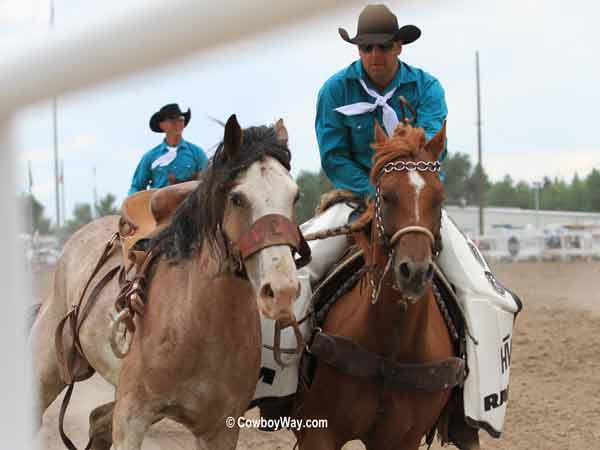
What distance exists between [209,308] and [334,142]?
1.26m

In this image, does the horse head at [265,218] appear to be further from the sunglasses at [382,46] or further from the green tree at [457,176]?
the green tree at [457,176]

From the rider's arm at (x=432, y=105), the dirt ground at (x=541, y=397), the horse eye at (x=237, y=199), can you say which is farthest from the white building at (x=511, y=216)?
the horse eye at (x=237, y=199)

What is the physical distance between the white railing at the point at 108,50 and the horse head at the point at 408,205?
204cm

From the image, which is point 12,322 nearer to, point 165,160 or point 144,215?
point 144,215

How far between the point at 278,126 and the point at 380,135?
44 cm

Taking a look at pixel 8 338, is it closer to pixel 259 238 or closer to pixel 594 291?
pixel 259 238

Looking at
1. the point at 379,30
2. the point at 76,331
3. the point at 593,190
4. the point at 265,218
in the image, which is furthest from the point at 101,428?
the point at 593,190

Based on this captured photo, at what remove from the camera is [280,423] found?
4109mm

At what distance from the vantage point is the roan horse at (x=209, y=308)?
316 cm

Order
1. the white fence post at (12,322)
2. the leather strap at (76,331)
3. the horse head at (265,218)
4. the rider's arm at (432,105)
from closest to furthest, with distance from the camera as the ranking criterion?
1. the white fence post at (12,322)
2. the horse head at (265,218)
3. the rider's arm at (432,105)
4. the leather strap at (76,331)

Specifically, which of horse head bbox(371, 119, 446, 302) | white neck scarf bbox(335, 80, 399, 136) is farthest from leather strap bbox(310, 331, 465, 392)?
white neck scarf bbox(335, 80, 399, 136)

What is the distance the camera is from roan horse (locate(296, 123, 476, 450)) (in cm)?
345

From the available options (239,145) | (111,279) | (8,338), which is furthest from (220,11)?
(111,279)

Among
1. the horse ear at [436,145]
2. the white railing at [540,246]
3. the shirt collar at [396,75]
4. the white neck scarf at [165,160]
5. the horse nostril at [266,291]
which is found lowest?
the white railing at [540,246]
